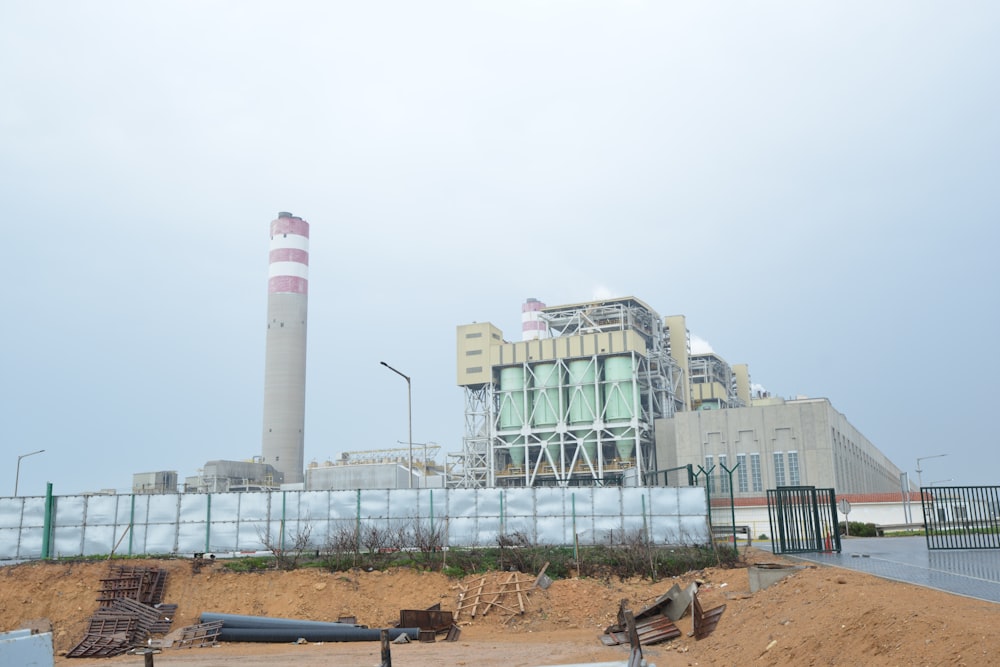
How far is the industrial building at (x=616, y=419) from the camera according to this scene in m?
60.1

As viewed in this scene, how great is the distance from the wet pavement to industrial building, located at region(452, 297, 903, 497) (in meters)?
33.4

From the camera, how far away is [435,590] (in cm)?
2566

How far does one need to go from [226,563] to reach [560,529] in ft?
38.8

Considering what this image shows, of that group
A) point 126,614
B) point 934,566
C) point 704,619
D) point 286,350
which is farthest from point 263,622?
point 286,350

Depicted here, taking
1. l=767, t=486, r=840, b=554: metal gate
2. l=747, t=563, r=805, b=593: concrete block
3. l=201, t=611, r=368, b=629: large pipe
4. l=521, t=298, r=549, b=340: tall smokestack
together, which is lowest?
l=201, t=611, r=368, b=629: large pipe

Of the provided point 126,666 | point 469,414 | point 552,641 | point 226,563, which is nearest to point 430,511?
point 226,563

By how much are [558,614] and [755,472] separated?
134 feet

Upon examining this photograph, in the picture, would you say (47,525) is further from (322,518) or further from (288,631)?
(288,631)

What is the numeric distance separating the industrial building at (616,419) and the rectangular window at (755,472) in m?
0.08

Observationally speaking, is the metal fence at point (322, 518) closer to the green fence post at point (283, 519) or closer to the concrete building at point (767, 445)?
the green fence post at point (283, 519)

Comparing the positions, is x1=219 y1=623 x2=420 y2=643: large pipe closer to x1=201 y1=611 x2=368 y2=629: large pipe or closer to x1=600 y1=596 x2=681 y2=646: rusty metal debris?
x1=201 y1=611 x2=368 y2=629: large pipe

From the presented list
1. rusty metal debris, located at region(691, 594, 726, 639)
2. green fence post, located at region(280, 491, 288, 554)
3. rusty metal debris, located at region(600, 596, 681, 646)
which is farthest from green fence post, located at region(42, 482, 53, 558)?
rusty metal debris, located at region(691, 594, 726, 639)

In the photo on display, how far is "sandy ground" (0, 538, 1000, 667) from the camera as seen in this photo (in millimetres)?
11211

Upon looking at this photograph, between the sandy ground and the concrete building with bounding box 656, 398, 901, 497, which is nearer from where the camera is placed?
the sandy ground
